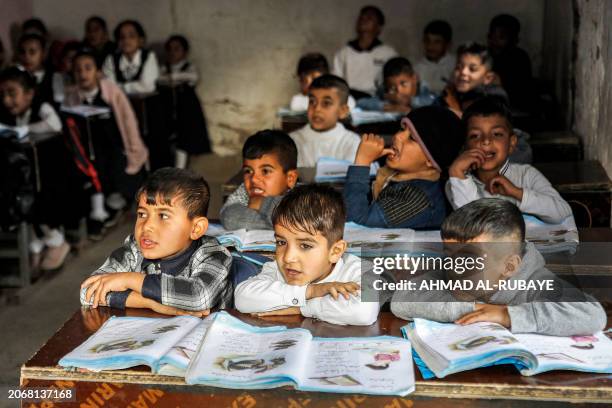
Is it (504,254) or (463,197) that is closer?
(504,254)

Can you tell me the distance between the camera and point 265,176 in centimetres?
290

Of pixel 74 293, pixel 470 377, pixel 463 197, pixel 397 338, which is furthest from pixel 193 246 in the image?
pixel 74 293

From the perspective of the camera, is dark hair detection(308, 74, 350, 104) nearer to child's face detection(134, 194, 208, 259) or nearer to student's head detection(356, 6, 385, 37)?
child's face detection(134, 194, 208, 259)

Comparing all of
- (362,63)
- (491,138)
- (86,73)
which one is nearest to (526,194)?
(491,138)

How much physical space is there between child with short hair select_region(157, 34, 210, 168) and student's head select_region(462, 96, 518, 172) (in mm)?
3917

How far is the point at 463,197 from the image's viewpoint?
2.81 m

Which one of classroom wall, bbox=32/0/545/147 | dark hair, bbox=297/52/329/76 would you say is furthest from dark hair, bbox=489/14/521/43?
dark hair, bbox=297/52/329/76

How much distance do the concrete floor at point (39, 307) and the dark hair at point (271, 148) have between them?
1185 mm

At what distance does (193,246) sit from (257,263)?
0.23m

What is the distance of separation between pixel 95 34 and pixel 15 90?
261 centimetres

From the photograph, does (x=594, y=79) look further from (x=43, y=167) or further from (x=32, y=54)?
(x=32, y=54)

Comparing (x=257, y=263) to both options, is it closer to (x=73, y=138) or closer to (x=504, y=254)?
(x=504, y=254)

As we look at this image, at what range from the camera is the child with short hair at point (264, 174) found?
9.27ft

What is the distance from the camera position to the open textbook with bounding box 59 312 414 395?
152 cm
